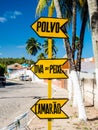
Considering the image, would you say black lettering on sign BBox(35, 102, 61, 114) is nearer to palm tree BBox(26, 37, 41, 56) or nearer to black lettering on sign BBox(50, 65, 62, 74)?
black lettering on sign BBox(50, 65, 62, 74)

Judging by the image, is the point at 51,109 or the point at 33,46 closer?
the point at 51,109

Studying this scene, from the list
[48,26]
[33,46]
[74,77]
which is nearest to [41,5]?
[74,77]

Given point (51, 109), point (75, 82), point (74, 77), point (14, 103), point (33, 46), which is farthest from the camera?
point (33, 46)

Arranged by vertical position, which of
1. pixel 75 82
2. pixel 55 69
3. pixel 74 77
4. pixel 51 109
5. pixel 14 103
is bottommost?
pixel 14 103

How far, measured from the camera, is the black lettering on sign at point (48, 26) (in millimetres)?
8117

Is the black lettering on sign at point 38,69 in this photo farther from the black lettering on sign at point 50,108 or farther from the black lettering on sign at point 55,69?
the black lettering on sign at point 50,108

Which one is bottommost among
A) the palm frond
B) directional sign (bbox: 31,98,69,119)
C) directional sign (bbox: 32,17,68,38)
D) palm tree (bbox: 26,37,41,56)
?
directional sign (bbox: 31,98,69,119)

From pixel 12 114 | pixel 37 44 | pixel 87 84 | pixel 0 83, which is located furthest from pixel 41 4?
pixel 37 44

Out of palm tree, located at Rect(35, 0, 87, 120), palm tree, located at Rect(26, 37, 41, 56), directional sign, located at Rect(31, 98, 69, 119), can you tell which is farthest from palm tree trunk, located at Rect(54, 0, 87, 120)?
palm tree, located at Rect(26, 37, 41, 56)

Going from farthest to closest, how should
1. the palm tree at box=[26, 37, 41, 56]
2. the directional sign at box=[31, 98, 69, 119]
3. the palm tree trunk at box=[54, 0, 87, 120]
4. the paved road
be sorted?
the palm tree at box=[26, 37, 41, 56] → the paved road → the palm tree trunk at box=[54, 0, 87, 120] → the directional sign at box=[31, 98, 69, 119]

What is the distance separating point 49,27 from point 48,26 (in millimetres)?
28

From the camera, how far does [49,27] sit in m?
8.12

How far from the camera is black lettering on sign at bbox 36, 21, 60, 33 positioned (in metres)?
8.12

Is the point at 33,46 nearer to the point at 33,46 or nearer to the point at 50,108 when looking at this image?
the point at 33,46
